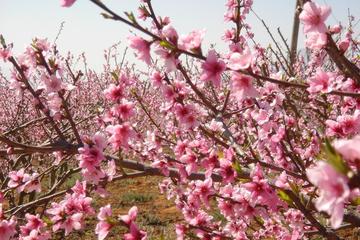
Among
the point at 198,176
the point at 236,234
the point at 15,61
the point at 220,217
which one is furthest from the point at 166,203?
the point at 15,61

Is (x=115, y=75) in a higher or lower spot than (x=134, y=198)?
lower

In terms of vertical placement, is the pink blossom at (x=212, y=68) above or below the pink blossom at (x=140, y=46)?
below

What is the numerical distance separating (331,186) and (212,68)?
1123 mm

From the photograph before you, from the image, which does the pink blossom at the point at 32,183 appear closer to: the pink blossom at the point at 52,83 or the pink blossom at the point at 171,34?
the pink blossom at the point at 52,83

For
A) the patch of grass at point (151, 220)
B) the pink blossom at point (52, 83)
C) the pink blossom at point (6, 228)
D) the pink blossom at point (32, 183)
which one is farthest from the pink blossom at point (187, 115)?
the patch of grass at point (151, 220)

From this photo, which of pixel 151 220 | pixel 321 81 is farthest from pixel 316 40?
pixel 151 220

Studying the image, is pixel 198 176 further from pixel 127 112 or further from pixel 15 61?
pixel 15 61

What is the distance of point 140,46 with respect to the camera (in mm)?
2092

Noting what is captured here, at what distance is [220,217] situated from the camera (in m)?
7.31

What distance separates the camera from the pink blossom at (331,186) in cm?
92

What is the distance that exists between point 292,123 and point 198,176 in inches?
47.9

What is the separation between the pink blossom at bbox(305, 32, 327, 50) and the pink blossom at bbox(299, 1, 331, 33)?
0.02 metres

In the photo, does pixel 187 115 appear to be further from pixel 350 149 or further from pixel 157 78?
pixel 350 149

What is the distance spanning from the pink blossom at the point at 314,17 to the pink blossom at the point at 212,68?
44 centimetres
